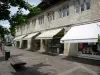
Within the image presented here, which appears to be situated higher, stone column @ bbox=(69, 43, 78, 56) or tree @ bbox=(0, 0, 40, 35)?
tree @ bbox=(0, 0, 40, 35)

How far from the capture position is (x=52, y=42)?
965 inches

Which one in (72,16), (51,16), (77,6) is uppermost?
(77,6)

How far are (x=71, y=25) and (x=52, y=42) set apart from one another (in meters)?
6.54

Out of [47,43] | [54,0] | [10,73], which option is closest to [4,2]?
[10,73]

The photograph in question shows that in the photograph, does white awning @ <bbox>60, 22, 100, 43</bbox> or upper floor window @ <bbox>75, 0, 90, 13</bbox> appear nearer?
white awning @ <bbox>60, 22, 100, 43</bbox>

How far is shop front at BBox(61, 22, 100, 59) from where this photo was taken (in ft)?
43.4

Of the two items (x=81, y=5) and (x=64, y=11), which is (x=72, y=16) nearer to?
(x=81, y=5)

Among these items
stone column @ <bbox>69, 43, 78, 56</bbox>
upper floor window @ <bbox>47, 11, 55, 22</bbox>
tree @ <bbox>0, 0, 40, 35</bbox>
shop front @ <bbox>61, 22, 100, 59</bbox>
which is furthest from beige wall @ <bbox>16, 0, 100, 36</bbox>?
tree @ <bbox>0, 0, 40, 35</bbox>

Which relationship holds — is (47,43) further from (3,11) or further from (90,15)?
(3,11)

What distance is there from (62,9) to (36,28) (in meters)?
10.00

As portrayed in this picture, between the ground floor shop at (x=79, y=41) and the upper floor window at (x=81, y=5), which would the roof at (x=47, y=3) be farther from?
the ground floor shop at (x=79, y=41)

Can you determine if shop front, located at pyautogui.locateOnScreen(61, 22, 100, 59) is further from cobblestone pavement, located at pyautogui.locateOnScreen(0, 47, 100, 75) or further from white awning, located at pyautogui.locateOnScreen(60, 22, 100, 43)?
cobblestone pavement, located at pyautogui.locateOnScreen(0, 47, 100, 75)

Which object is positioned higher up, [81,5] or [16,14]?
[81,5]

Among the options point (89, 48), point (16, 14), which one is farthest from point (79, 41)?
point (16, 14)
